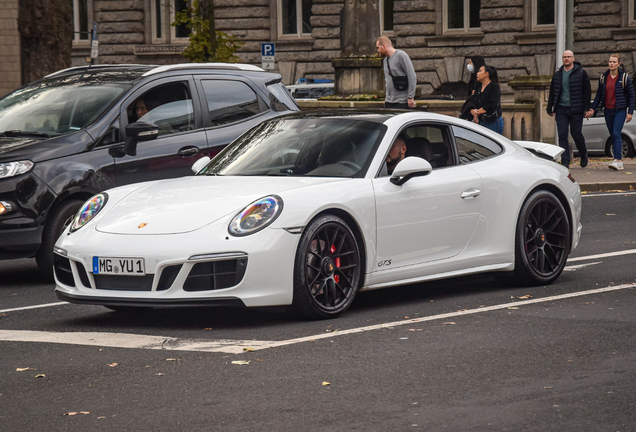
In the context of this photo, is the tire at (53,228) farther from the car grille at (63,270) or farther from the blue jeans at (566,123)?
the blue jeans at (566,123)

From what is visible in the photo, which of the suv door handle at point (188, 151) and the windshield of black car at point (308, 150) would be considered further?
the suv door handle at point (188, 151)

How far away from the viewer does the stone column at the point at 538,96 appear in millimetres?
A: 21109

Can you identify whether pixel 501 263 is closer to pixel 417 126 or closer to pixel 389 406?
pixel 417 126

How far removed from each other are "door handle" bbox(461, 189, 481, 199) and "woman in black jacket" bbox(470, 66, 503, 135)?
301 inches

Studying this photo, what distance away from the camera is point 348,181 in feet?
22.5

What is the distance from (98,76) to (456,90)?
26.5m

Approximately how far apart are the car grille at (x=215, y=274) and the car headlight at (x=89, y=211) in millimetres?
1039

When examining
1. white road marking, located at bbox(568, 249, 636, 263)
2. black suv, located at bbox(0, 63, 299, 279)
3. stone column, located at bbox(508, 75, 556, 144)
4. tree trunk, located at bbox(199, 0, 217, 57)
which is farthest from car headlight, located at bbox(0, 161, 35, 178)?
tree trunk, located at bbox(199, 0, 217, 57)

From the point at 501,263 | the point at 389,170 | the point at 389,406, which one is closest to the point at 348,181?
the point at 389,170

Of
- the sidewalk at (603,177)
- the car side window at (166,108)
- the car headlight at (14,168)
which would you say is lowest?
the sidewalk at (603,177)

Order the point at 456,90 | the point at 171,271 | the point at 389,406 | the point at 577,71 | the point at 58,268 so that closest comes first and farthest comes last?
the point at 389,406, the point at 171,271, the point at 58,268, the point at 577,71, the point at 456,90

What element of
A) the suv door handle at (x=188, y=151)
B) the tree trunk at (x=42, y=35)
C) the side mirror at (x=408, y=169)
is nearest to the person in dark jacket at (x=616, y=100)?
the tree trunk at (x=42, y=35)

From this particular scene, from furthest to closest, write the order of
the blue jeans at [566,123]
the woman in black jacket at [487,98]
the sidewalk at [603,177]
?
1. the blue jeans at [566,123]
2. the sidewalk at [603,177]
3. the woman in black jacket at [487,98]

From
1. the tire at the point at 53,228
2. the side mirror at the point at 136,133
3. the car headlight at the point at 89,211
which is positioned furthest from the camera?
the side mirror at the point at 136,133
